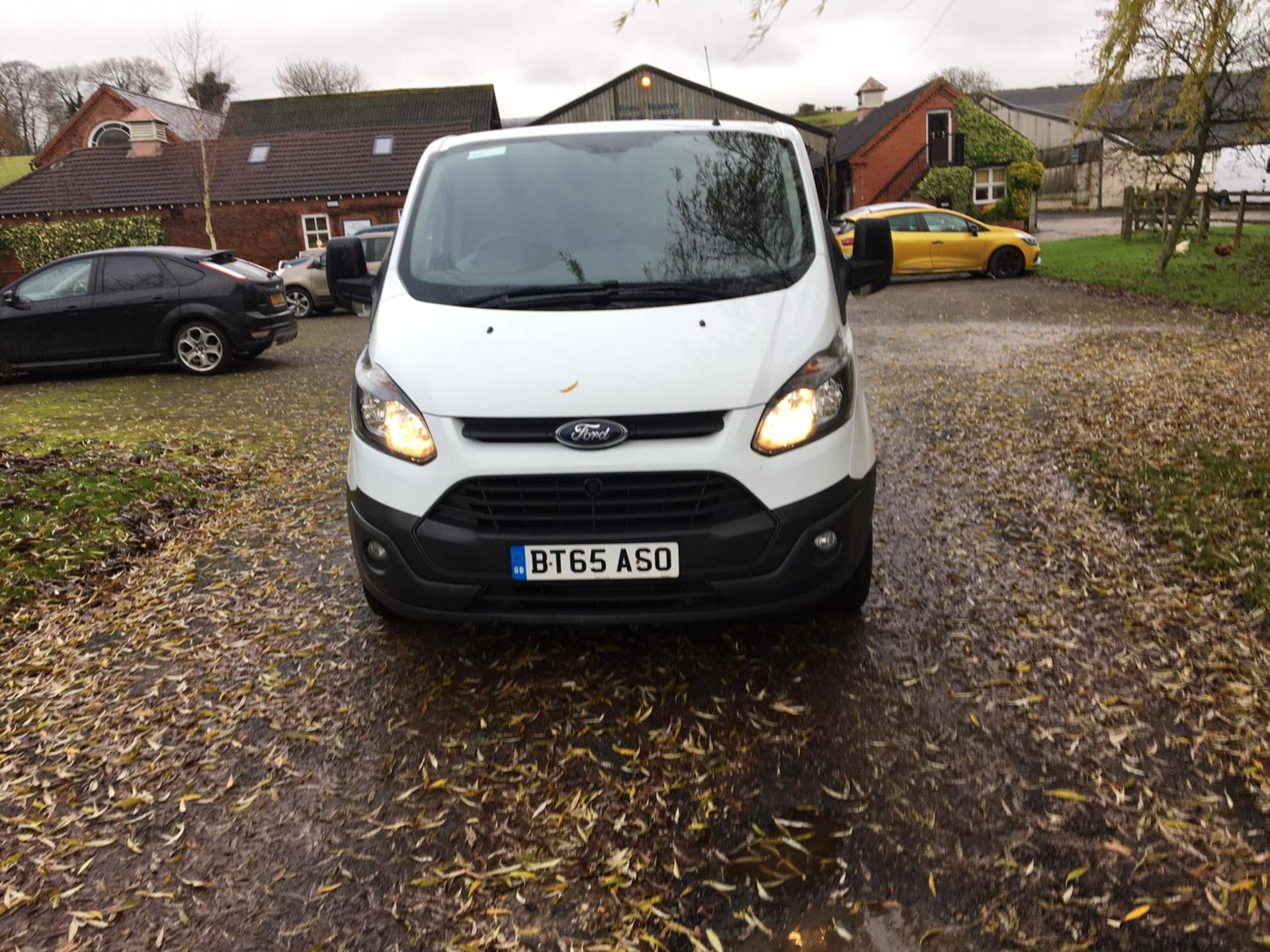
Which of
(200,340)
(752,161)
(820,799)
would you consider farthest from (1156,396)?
(200,340)

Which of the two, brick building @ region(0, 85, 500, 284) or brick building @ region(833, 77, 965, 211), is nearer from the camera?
brick building @ region(0, 85, 500, 284)

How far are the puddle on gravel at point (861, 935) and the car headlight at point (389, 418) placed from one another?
1951 mm

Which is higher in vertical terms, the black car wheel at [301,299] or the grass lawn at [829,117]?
the grass lawn at [829,117]

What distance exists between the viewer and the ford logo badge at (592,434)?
358 centimetres

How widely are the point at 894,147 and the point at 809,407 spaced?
1793 inches

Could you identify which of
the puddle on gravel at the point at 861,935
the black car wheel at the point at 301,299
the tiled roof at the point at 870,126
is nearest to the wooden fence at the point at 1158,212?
the tiled roof at the point at 870,126

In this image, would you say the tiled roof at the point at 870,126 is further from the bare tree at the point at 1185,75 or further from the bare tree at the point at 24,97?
the bare tree at the point at 24,97

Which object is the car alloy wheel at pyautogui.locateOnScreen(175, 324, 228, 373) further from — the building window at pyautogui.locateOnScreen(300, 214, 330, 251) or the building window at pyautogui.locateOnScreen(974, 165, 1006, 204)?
the building window at pyautogui.locateOnScreen(974, 165, 1006, 204)

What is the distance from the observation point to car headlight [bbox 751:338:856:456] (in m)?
3.68

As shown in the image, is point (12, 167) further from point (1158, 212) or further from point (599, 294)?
point (599, 294)

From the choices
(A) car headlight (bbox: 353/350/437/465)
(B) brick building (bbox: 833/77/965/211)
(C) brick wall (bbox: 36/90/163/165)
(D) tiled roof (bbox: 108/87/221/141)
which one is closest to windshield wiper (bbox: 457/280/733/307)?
(A) car headlight (bbox: 353/350/437/465)

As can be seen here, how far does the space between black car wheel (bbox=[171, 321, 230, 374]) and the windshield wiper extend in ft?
34.8

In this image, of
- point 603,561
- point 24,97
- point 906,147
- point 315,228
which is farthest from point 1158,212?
point 24,97

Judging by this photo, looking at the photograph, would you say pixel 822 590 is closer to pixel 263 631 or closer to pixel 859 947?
pixel 859 947
